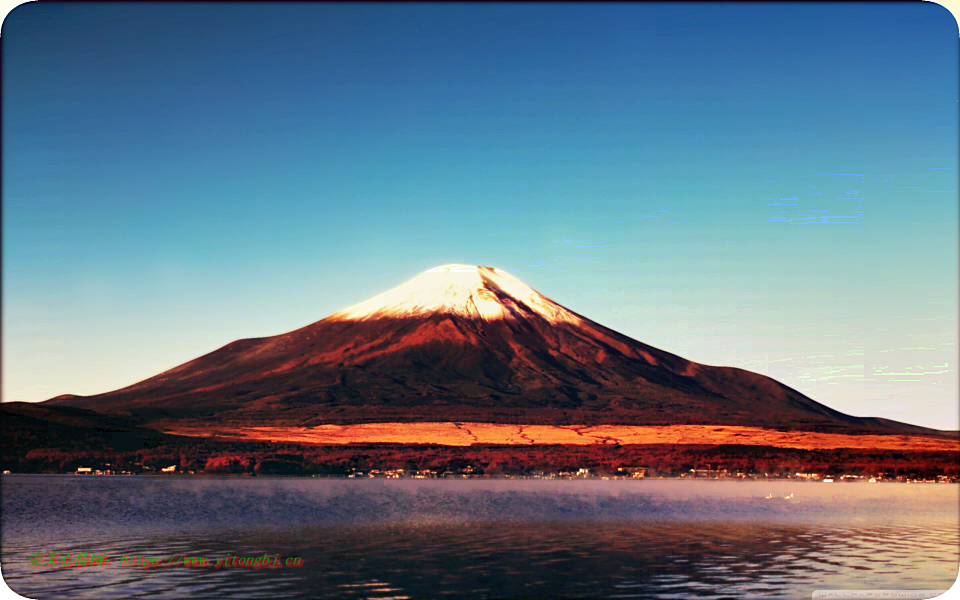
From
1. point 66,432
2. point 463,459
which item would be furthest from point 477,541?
point 66,432

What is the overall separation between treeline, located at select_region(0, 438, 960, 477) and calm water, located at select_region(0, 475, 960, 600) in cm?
3852

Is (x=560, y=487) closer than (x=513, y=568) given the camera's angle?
No

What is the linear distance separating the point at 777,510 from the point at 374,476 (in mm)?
63397

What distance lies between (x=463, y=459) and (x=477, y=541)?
8953 cm

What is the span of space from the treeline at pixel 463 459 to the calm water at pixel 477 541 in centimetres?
3852

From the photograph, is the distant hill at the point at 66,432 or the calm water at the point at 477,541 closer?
the calm water at the point at 477,541

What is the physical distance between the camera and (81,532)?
52375mm

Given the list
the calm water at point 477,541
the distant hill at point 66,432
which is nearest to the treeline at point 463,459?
the distant hill at point 66,432

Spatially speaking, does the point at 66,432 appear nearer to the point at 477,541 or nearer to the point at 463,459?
the point at 463,459

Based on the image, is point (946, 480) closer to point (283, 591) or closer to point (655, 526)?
point (655, 526)

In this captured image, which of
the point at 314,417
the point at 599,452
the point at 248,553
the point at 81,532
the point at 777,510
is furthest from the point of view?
the point at 314,417

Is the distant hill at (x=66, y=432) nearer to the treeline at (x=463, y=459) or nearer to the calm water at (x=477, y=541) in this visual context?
the treeline at (x=463, y=459)

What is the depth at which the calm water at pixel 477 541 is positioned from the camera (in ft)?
120

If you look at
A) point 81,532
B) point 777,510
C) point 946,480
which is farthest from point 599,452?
point 81,532
